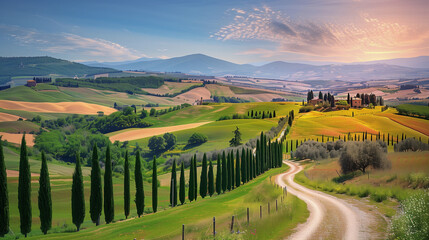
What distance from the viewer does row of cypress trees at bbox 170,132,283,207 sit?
51.3 metres

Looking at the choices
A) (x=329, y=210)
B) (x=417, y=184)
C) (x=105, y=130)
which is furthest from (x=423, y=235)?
(x=105, y=130)

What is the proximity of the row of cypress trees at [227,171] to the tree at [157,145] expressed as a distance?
7180cm

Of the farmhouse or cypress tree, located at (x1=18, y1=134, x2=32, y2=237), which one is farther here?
the farmhouse

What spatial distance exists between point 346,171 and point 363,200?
13.9m

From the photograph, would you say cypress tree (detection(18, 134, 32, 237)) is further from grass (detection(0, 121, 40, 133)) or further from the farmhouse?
the farmhouse

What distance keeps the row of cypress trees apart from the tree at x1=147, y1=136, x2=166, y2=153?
71803mm

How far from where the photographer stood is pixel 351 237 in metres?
19.6

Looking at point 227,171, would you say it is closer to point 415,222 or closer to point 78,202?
point 78,202

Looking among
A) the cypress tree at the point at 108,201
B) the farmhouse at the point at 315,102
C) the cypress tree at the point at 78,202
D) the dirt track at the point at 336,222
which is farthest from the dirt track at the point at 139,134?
the dirt track at the point at 336,222

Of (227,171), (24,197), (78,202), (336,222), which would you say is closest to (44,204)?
(24,197)

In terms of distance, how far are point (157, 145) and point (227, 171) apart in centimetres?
9081

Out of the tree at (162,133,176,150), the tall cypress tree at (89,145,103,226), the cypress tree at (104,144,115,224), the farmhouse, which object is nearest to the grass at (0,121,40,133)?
the tree at (162,133,176,150)

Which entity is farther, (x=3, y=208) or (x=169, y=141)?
(x=169, y=141)

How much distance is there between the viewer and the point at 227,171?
190 feet
